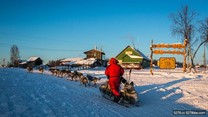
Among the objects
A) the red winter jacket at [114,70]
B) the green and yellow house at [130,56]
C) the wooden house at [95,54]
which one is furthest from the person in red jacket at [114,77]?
the wooden house at [95,54]

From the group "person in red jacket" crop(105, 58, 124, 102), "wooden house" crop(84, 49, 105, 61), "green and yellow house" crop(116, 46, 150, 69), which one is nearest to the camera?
"person in red jacket" crop(105, 58, 124, 102)

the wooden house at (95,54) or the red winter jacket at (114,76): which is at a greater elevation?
the wooden house at (95,54)

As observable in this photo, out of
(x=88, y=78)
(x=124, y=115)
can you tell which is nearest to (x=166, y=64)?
(x=88, y=78)

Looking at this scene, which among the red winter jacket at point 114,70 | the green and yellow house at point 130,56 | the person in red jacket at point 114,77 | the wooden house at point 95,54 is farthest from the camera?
the wooden house at point 95,54

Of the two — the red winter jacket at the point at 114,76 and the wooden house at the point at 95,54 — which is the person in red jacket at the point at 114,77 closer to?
the red winter jacket at the point at 114,76

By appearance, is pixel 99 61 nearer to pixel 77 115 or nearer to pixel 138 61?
pixel 138 61

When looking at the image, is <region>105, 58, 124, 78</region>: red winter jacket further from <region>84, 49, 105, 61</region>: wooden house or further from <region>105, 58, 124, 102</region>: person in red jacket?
<region>84, 49, 105, 61</region>: wooden house

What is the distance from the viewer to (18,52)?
110m

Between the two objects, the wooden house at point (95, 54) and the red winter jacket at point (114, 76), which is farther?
the wooden house at point (95, 54)

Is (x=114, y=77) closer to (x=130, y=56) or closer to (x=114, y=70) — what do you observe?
(x=114, y=70)

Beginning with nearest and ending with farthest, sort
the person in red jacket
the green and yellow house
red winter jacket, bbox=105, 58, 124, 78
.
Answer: the person in red jacket
red winter jacket, bbox=105, 58, 124, 78
the green and yellow house

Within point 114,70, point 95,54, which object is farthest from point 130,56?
point 114,70

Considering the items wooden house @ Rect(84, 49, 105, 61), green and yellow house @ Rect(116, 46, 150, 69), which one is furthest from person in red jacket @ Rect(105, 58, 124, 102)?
wooden house @ Rect(84, 49, 105, 61)

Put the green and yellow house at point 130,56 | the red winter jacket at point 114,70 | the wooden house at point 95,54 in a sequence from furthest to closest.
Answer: the wooden house at point 95,54 < the green and yellow house at point 130,56 < the red winter jacket at point 114,70
